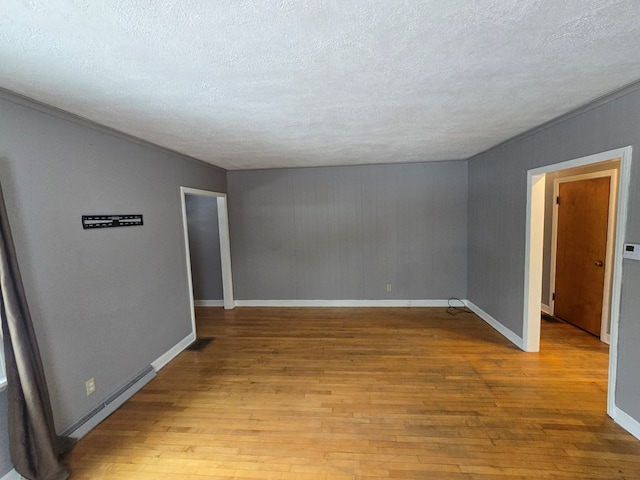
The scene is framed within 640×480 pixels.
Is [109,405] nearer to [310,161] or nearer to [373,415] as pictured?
[373,415]

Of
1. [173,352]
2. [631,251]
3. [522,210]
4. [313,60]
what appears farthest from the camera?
[173,352]

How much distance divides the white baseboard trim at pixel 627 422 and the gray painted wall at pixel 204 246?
16.5 ft

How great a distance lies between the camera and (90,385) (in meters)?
2.15

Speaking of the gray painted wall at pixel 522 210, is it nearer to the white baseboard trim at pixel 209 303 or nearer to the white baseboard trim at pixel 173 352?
the white baseboard trim at pixel 173 352

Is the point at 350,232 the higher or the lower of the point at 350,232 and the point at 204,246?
the higher

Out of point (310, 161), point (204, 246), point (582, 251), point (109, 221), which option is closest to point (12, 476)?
point (109, 221)

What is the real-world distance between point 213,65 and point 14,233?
5.28ft

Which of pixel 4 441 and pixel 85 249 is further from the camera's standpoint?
pixel 85 249

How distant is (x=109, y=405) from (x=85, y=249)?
1.33 m

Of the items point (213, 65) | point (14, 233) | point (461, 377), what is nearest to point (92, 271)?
point (14, 233)

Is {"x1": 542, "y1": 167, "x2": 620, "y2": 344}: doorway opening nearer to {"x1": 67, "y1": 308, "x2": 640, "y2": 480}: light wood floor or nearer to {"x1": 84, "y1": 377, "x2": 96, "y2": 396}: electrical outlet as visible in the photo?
{"x1": 67, "y1": 308, "x2": 640, "y2": 480}: light wood floor

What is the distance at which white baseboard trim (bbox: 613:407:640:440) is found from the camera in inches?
73.5

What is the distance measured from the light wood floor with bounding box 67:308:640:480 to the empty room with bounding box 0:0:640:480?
2 centimetres

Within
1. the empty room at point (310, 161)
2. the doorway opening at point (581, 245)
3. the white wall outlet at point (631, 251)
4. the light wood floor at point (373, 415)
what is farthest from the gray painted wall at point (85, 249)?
the doorway opening at point (581, 245)
